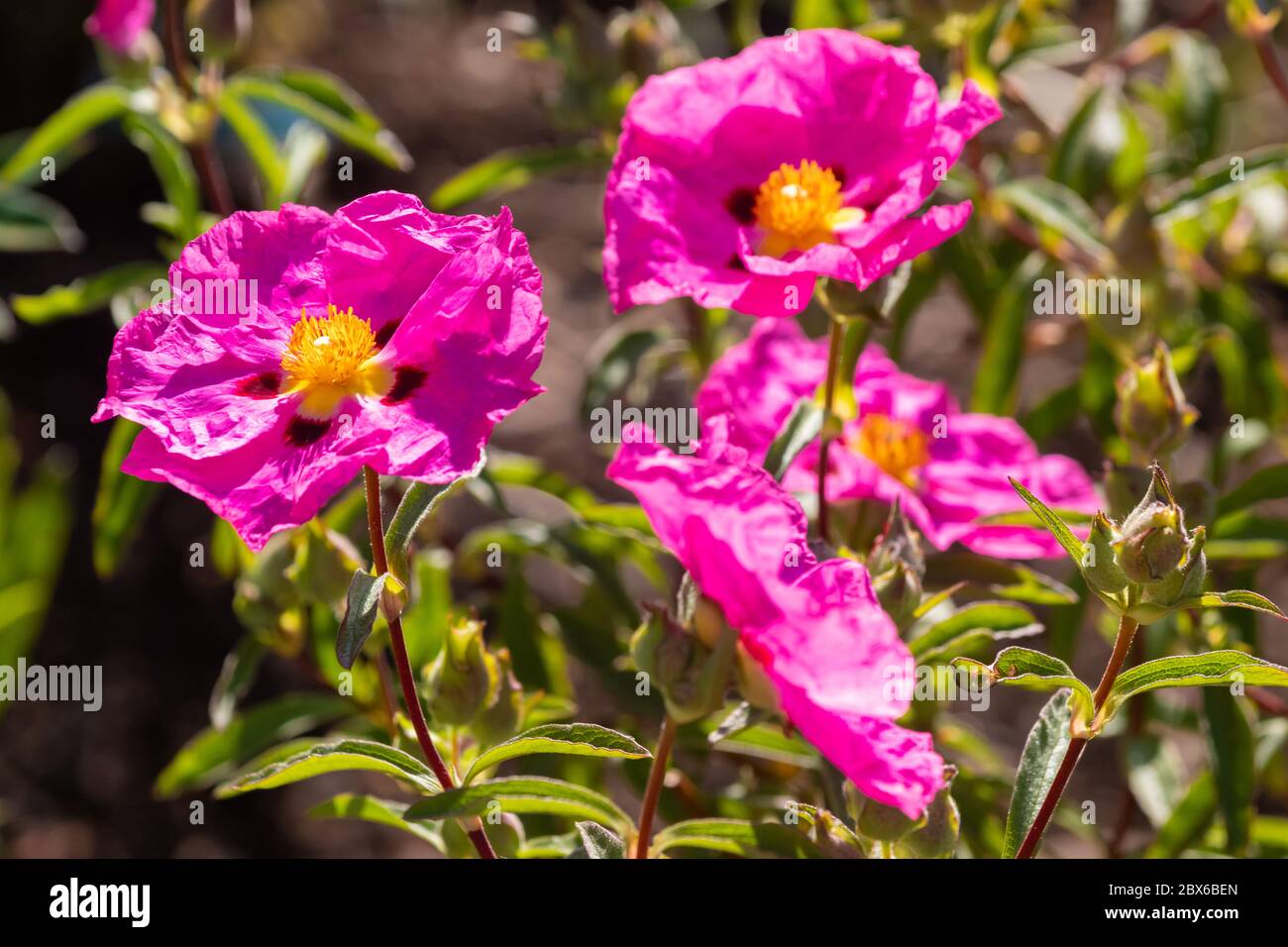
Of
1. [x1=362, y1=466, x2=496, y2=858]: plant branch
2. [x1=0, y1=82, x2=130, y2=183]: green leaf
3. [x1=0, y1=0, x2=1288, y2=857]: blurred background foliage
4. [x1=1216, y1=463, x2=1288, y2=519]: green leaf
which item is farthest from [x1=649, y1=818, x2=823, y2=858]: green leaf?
[x1=0, y1=82, x2=130, y2=183]: green leaf

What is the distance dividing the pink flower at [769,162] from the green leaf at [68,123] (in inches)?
40.4

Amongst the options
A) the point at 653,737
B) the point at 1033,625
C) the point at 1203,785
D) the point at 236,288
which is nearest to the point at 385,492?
the point at 653,737

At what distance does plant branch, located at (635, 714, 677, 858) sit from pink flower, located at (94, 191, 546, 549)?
353 mm

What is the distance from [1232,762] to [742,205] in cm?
102

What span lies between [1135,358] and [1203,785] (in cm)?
66

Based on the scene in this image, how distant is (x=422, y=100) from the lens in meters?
5.05

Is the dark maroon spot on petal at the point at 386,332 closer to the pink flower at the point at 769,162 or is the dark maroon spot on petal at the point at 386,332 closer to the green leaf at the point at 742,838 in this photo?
the pink flower at the point at 769,162

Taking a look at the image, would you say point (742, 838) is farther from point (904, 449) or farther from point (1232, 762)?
point (1232, 762)

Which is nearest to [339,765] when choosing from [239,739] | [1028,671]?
[1028,671]

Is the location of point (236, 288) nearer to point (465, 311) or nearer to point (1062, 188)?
point (465, 311)

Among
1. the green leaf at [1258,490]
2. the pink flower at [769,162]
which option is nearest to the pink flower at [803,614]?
the pink flower at [769,162]

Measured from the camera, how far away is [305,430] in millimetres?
1411

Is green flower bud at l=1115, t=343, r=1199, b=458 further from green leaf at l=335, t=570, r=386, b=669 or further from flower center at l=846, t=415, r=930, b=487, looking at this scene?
green leaf at l=335, t=570, r=386, b=669

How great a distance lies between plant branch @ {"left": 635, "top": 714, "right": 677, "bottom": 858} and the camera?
1.38m
